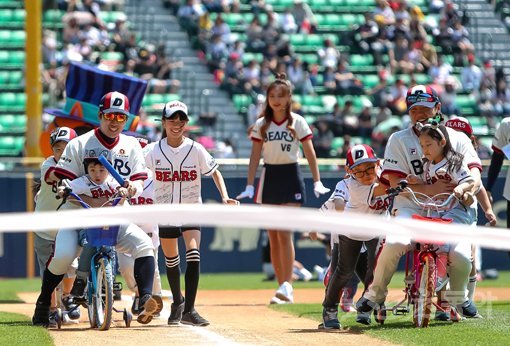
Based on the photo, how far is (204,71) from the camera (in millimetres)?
26438

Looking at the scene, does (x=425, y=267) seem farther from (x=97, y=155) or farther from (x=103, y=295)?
(x=97, y=155)

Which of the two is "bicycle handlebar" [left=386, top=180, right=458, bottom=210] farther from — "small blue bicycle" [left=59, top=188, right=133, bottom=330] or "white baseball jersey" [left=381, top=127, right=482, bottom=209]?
"small blue bicycle" [left=59, top=188, right=133, bottom=330]

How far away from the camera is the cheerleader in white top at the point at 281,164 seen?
1377 centimetres

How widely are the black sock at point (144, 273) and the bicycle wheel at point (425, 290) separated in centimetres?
221

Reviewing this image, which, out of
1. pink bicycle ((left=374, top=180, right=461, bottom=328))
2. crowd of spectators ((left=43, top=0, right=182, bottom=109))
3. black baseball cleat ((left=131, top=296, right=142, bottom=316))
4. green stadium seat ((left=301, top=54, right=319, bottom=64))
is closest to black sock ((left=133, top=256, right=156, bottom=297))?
black baseball cleat ((left=131, top=296, right=142, bottom=316))

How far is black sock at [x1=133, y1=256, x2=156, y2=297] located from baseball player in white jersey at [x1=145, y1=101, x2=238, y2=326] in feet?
2.25

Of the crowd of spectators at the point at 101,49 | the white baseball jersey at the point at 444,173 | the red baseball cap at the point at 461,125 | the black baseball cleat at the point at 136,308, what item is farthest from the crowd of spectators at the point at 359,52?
the white baseball jersey at the point at 444,173

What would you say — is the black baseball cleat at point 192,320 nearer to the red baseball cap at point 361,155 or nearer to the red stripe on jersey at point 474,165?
the red baseball cap at point 361,155

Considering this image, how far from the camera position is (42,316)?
10.5 m

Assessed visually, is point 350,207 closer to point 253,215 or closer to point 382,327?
point 382,327

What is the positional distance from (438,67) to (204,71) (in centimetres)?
532

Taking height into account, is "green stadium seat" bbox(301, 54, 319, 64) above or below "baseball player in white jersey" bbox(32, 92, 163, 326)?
above

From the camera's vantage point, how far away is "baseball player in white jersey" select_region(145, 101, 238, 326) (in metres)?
11.0

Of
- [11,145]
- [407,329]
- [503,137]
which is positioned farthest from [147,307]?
[11,145]
